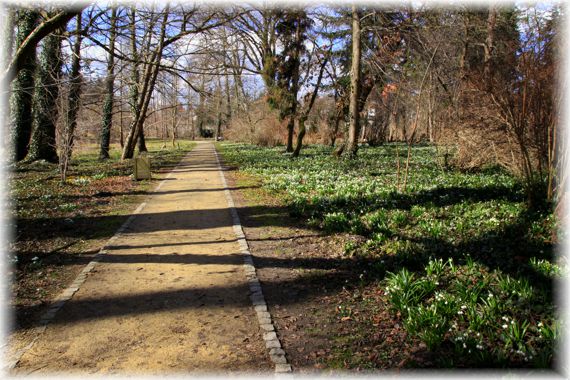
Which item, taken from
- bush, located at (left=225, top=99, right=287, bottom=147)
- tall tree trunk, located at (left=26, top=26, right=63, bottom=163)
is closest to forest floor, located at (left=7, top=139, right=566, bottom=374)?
tall tree trunk, located at (left=26, top=26, right=63, bottom=163)

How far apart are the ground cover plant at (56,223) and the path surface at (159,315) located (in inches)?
18.5

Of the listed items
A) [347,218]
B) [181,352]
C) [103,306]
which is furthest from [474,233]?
[103,306]

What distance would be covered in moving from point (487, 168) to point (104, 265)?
1214 cm

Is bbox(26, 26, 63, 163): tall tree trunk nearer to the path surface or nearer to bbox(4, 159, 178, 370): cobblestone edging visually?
bbox(4, 159, 178, 370): cobblestone edging

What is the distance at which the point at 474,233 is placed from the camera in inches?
241

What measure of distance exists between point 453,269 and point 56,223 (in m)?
7.97

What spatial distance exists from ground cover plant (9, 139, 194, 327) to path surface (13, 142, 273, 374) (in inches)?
18.5

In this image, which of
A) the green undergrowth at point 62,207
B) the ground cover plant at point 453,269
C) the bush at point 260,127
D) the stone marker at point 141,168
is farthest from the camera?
the bush at point 260,127

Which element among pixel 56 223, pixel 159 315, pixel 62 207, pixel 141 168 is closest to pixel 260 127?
pixel 141 168

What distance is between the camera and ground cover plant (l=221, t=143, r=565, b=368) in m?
3.59

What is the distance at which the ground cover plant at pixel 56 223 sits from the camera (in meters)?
5.40

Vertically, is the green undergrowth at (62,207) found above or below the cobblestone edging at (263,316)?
above

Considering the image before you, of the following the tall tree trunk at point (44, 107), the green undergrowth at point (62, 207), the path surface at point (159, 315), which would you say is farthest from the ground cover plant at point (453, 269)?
the tall tree trunk at point (44, 107)

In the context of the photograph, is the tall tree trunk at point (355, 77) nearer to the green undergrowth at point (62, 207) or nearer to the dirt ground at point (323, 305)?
the green undergrowth at point (62, 207)
